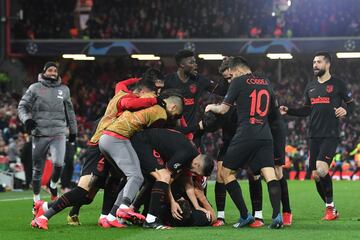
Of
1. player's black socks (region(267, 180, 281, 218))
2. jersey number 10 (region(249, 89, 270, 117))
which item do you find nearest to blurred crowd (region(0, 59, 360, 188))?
jersey number 10 (region(249, 89, 270, 117))

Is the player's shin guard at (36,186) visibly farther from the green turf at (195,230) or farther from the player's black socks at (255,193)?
the player's black socks at (255,193)

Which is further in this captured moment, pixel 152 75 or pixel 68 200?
pixel 152 75

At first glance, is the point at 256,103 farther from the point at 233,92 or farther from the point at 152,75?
the point at 152,75

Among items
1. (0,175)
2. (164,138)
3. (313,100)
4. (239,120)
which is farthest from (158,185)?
(0,175)

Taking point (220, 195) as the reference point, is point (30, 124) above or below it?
above

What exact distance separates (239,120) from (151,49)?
27301 mm

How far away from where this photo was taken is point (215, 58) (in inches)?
1548

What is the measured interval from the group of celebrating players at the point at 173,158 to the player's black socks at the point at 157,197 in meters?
0.01

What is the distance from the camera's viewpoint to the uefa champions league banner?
36125mm

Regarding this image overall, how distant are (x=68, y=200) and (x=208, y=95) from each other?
86.1ft

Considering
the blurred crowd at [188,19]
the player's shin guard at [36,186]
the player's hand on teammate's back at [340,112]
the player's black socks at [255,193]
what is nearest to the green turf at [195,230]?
the player's shin guard at [36,186]

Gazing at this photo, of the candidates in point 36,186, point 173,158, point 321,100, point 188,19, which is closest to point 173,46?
point 188,19

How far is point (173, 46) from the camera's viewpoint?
3744 centimetres

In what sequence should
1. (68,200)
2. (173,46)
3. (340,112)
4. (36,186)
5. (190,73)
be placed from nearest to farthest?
(68,200) → (190,73) → (340,112) → (36,186) → (173,46)
